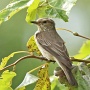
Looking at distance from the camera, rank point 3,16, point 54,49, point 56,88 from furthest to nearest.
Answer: point 54,49, point 56,88, point 3,16

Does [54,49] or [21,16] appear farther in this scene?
[21,16]

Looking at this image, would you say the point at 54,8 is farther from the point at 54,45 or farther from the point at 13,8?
the point at 54,45

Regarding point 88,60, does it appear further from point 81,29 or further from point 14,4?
point 81,29

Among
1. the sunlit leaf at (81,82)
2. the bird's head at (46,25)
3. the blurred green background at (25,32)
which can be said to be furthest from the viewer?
the blurred green background at (25,32)

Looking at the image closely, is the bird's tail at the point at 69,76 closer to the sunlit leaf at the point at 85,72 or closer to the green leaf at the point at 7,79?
the sunlit leaf at the point at 85,72

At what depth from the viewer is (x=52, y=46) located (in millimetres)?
5277

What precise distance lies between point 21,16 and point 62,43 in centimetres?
669

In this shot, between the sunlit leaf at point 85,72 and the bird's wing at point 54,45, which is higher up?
the sunlit leaf at point 85,72

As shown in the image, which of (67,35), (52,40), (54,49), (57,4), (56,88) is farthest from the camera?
(67,35)

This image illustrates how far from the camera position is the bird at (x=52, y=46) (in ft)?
14.3

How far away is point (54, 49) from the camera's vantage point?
518 cm

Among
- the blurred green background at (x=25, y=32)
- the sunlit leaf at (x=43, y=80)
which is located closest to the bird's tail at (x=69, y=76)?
the sunlit leaf at (x=43, y=80)

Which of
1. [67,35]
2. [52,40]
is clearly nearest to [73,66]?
[52,40]

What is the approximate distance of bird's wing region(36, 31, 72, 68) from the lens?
4.79 m
